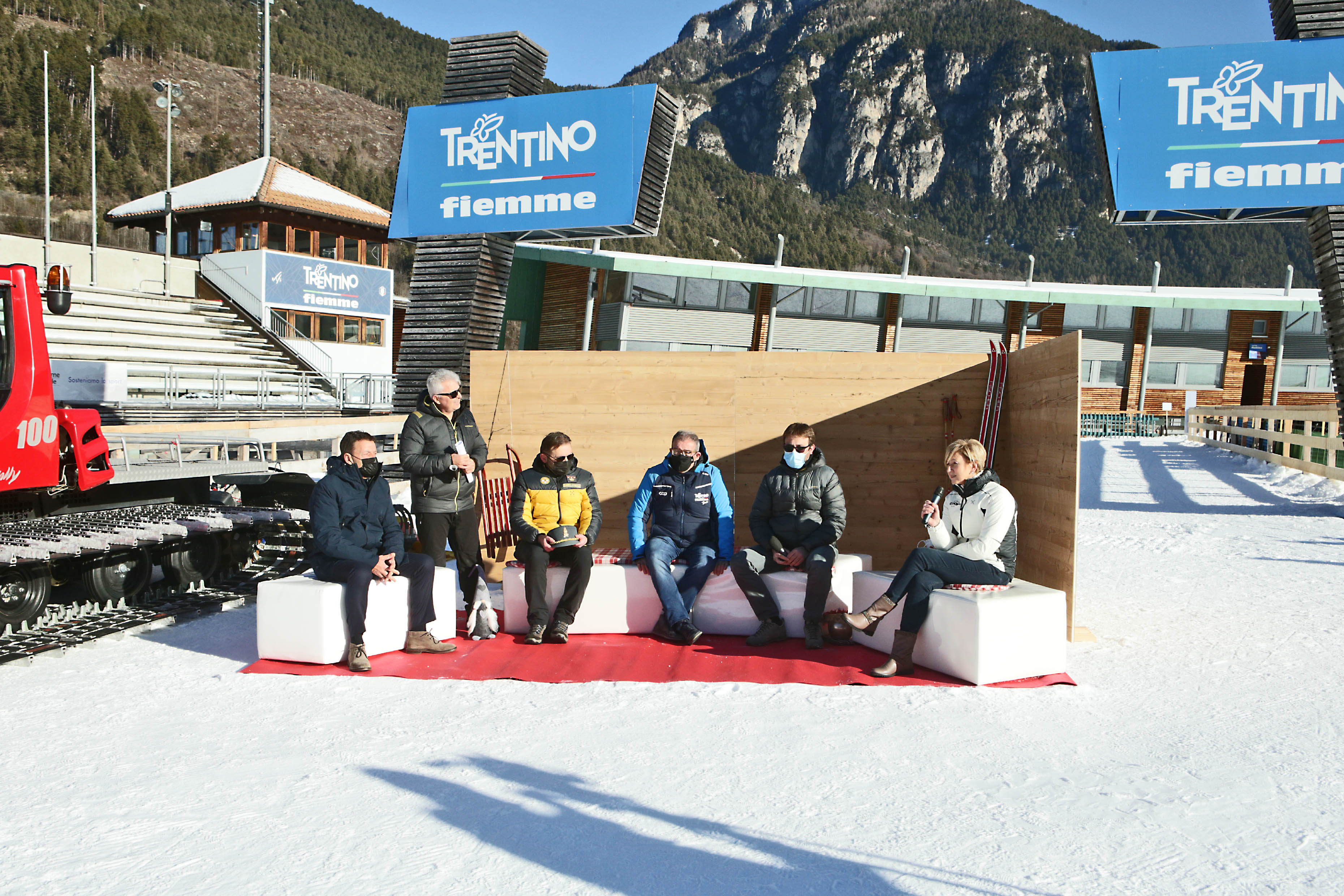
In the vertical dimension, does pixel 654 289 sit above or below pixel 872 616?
above

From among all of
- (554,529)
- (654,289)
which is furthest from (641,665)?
(654,289)

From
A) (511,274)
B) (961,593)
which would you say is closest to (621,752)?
(961,593)

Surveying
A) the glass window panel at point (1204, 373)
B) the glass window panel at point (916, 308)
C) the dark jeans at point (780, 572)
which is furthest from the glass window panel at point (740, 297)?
the dark jeans at point (780, 572)

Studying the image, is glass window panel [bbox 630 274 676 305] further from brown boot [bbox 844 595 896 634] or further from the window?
brown boot [bbox 844 595 896 634]

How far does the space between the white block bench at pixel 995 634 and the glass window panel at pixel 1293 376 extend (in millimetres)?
28634

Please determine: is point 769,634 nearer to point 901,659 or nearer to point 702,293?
point 901,659

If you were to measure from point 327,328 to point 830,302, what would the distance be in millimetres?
15438

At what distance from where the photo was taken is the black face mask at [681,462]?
613 cm

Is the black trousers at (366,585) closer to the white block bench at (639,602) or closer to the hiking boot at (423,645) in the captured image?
the hiking boot at (423,645)

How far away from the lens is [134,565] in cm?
686

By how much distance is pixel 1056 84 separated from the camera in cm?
13888

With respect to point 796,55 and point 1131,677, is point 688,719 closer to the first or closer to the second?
point 1131,677

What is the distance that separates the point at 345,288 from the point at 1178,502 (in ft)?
81.6

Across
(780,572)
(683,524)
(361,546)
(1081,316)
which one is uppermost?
(1081,316)
